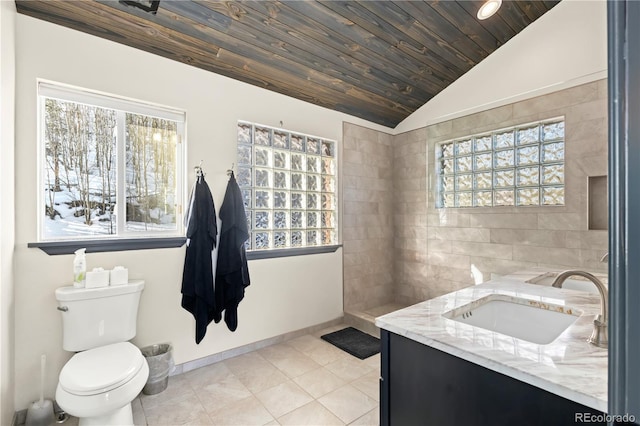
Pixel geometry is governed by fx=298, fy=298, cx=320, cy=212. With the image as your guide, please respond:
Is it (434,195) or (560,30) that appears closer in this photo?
(560,30)

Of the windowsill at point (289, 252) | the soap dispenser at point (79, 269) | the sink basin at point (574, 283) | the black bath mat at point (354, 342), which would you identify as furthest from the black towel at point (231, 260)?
the sink basin at point (574, 283)

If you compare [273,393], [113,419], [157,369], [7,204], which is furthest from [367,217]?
[7,204]

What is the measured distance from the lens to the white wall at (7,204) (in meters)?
1.46

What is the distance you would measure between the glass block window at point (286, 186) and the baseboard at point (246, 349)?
852 millimetres

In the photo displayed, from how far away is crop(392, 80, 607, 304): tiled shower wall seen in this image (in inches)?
95.0

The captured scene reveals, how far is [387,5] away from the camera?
7.30 feet

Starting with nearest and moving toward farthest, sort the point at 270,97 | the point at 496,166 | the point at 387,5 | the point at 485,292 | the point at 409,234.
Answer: the point at 485,292 < the point at 387,5 < the point at 270,97 < the point at 496,166 < the point at 409,234

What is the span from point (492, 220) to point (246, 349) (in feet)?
8.74

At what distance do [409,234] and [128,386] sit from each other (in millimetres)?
3090

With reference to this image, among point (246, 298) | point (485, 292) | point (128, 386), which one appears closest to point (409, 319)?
point (485, 292)

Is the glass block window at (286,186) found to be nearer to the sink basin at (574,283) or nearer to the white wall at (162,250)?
the white wall at (162,250)

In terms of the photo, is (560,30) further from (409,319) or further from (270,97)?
(409,319)

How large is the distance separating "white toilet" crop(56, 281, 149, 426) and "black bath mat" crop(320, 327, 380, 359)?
165 cm

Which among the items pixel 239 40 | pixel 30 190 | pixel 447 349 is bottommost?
pixel 447 349
